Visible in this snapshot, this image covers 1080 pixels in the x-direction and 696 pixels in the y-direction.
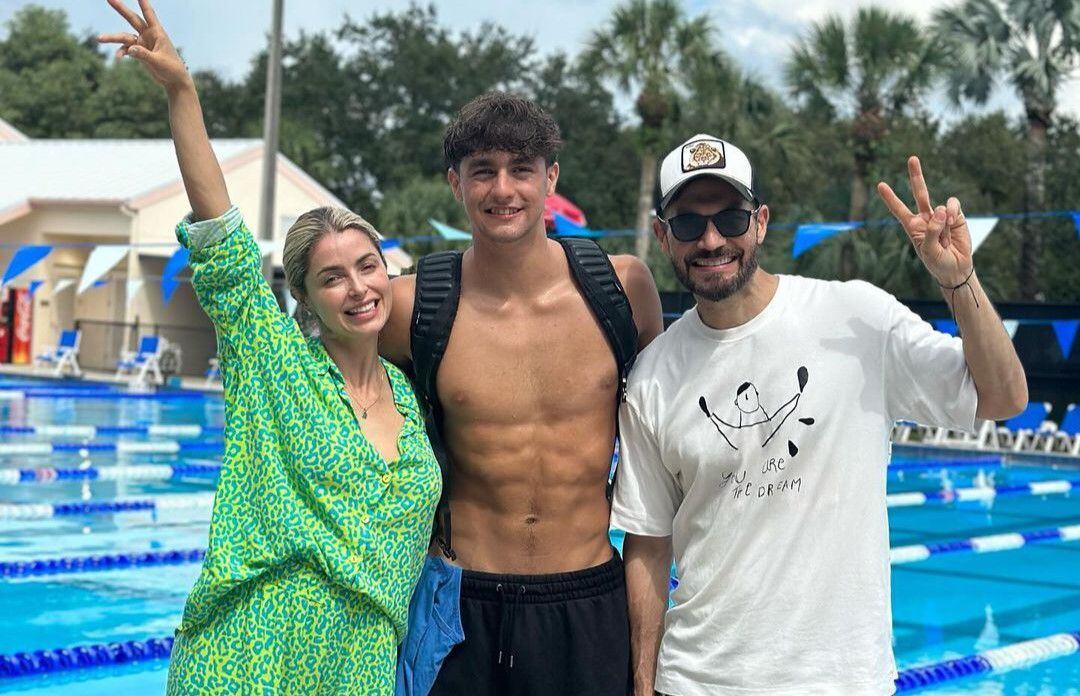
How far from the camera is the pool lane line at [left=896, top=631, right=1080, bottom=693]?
564 cm

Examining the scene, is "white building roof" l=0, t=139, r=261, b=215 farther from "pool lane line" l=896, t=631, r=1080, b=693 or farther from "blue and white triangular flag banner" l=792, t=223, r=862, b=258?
"pool lane line" l=896, t=631, r=1080, b=693

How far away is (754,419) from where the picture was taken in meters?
2.62

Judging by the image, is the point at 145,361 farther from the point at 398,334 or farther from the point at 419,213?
the point at 398,334

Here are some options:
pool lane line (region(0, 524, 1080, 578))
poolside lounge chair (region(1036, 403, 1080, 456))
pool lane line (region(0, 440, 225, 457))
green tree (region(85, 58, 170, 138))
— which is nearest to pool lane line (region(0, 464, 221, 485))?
pool lane line (region(0, 440, 225, 457))

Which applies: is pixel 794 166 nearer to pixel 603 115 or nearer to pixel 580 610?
pixel 603 115

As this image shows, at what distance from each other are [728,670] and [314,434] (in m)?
0.95

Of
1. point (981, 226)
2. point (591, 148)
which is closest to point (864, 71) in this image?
point (981, 226)

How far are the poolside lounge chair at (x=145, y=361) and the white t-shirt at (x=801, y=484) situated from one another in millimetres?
21495

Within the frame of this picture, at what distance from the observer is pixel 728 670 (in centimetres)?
262

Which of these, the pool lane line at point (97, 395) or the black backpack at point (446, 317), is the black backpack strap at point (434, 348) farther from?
the pool lane line at point (97, 395)

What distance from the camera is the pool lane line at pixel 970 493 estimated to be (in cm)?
1159

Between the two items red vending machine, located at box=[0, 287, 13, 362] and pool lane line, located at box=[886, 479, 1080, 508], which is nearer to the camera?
pool lane line, located at box=[886, 479, 1080, 508]

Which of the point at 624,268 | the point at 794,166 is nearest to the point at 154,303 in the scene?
the point at 794,166

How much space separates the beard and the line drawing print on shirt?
0.62 feet
